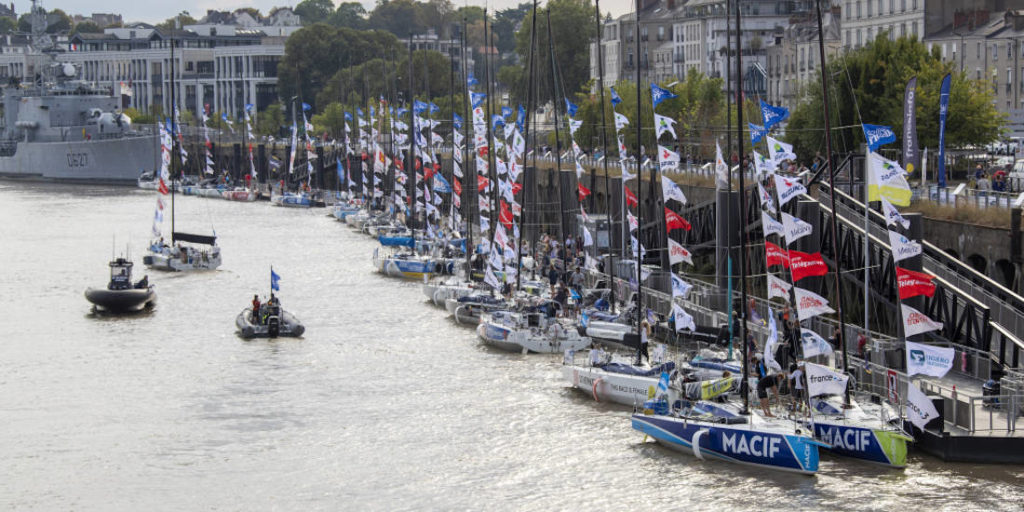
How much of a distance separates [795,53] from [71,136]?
9769cm

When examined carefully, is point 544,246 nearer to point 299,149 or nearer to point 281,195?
point 281,195

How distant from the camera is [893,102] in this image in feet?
211

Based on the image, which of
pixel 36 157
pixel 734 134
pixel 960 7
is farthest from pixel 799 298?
pixel 36 157

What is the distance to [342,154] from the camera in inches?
5453

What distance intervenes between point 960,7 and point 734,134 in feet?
79.5

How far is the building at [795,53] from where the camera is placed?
10625 centimetres

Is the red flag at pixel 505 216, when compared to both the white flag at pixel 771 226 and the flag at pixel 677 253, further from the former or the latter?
the white flag at pixel 771 226

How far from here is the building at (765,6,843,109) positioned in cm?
10625

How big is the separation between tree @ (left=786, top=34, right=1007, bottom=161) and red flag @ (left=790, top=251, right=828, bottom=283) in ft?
80.2

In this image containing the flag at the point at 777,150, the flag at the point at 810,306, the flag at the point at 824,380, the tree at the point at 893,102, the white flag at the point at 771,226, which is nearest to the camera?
the flag at the point at 824,380

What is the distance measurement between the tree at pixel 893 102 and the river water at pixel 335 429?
19.5 m

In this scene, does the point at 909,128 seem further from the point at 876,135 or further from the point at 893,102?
the point at 893,102

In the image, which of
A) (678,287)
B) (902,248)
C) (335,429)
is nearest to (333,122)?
(678,287)

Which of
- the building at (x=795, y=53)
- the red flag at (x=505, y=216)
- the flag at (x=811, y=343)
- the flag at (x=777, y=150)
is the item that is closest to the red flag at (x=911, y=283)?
the flag at (x=811, y=343)
